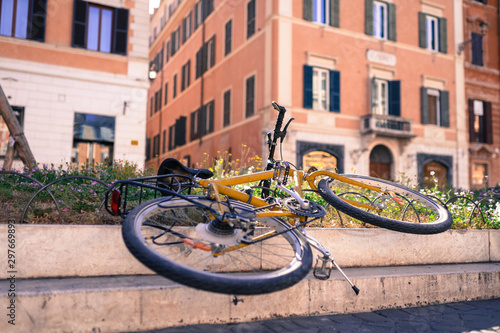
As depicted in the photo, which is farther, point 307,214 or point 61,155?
point 61,155

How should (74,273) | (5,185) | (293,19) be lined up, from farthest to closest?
(293,19) < (5,185) < (74,273)

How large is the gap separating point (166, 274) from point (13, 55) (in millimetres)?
12941

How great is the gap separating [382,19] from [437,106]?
460cm

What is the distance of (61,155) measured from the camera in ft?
42.7

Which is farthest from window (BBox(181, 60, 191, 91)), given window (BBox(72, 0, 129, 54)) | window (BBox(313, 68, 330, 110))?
window (BBox(72, 0, 129, 54))

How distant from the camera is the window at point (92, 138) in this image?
527 inches

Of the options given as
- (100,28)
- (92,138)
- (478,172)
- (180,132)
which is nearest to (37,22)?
(100,28)

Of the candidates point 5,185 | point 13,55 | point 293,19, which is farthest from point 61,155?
point 293,19

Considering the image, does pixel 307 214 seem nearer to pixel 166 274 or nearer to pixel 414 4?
pixel 166 274

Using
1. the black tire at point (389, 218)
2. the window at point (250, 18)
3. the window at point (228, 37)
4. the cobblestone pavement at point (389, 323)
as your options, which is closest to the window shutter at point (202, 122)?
the window at point (228, 37)

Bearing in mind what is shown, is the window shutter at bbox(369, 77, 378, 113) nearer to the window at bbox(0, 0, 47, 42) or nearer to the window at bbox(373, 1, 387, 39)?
the window at bbox(373, 1, 387, 39)

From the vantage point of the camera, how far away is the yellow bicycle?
2439 mm

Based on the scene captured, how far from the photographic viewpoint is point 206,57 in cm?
2206

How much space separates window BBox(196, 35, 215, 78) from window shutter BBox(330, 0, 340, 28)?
655 centimetres
